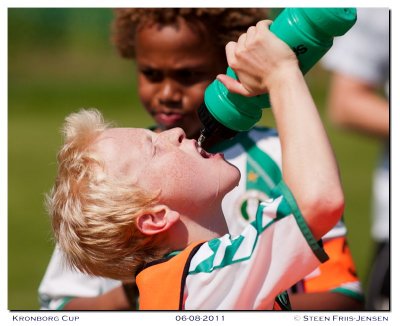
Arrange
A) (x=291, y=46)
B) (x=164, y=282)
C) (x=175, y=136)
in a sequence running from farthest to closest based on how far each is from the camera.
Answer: (x=175, y=136) < (x=164, y=282) < (x=291, y=46)

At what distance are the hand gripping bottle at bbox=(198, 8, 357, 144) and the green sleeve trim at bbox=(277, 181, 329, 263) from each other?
333 mm

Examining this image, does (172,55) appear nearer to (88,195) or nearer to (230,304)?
(88,195)

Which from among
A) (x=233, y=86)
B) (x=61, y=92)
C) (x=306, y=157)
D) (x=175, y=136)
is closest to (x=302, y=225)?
(x=306, y=157)

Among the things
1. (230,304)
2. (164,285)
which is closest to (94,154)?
(164,285)

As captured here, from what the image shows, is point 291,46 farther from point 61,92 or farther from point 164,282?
point 61,92

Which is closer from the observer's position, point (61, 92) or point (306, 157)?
point (306, 157)

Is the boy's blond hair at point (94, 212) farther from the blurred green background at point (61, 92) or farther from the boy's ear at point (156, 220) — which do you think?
the blurred green background at point (61, 92)

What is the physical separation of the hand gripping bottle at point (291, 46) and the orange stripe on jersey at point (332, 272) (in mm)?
843

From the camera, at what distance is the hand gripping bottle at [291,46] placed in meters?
2.14

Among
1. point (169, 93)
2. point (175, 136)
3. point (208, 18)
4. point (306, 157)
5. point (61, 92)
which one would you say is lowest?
point (306, 157)

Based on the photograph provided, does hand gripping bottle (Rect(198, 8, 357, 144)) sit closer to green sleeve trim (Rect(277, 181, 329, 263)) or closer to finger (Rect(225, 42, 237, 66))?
finger (Rect(225, 42, 237, 66))

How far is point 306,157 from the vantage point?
204cm

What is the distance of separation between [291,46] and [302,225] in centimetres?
45
